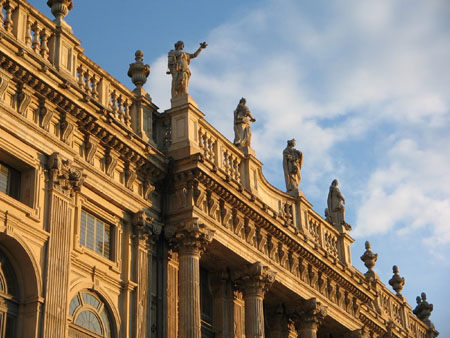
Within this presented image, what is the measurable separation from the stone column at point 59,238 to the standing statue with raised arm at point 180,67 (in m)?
6.73

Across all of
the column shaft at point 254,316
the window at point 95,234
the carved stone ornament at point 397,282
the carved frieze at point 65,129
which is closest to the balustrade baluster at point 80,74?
the carved frieze at point 65,129

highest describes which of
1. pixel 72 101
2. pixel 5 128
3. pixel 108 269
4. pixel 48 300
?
pixel 72 101

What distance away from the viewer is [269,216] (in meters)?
34.2

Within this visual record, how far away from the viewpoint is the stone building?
25.5 metres

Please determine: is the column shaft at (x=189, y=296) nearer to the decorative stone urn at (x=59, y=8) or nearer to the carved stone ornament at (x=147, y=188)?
the carved stone ornament at (x=147, y=188)

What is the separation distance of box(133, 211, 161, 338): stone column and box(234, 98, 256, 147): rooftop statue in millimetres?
6596

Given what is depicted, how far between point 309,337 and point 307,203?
5.46 metres

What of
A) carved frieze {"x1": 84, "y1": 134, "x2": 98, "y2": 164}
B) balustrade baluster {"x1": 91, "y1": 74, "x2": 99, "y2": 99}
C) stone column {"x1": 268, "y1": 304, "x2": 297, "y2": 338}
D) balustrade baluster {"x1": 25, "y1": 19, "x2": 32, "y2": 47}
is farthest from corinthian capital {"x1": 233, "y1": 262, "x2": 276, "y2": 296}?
balustrade baluster {"x1": 25, "y1": 19, "x2": 32, "y2": 47}

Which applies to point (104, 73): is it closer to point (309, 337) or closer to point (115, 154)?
point (115, 154)

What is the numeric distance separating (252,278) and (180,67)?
24.8ft

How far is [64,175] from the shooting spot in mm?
26703

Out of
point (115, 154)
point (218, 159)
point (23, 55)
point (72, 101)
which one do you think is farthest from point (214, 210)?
point (23, 55)

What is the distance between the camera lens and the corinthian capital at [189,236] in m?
30.2

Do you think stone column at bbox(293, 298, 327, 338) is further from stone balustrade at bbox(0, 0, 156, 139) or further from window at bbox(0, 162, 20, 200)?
window at bbox(0, 162, 20, 200)
